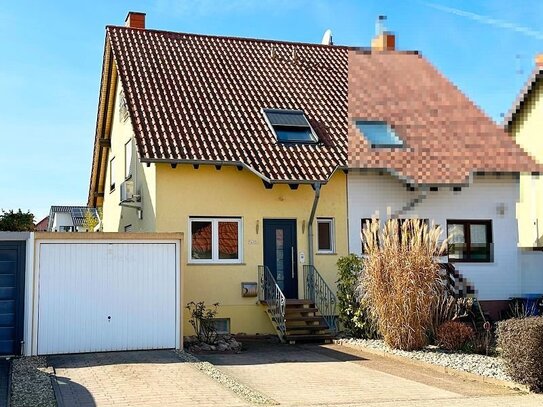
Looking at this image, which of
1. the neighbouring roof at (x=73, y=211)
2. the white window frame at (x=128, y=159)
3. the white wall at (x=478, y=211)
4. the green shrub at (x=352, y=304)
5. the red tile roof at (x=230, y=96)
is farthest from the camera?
the neighbouring roof at (x=73, y=211)

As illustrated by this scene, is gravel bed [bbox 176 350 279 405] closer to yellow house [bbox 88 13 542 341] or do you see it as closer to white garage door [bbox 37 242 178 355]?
white garage door [bbox 37 242 178 355]

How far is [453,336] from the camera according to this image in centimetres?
1470

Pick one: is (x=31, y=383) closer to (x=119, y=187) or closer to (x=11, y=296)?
(x=11, y=296)

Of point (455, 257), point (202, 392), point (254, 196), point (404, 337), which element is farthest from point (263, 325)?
point (202, 392)

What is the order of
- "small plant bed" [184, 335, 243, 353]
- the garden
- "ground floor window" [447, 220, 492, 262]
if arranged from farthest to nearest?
"ground floor window" [447, 220, 492, 262], "small plant bed" [184, 335, 243, 353], the garden

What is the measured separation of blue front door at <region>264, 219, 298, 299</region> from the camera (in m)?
19.0

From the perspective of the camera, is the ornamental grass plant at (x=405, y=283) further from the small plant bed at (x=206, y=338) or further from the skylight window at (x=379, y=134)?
the skylight window at (x=379, y=134)

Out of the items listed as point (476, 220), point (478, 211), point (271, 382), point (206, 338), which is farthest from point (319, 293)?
point (271, 382)

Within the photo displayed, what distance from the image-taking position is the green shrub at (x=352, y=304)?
54.8 ft

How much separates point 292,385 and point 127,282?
4742 mm

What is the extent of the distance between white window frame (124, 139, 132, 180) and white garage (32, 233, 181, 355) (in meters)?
6.66

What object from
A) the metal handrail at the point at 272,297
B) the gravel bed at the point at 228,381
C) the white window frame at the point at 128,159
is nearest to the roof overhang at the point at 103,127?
the white window frame at the point at 128,159

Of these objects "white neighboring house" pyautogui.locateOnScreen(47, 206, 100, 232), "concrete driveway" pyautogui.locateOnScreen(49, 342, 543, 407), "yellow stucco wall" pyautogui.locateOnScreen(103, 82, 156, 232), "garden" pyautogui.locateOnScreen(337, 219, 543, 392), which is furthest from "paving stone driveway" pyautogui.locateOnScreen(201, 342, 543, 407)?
"white neighboring house" pyautogui.locateOnScreen(47, 206, 100, 232)

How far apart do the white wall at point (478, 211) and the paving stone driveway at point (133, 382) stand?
7.75 metres
